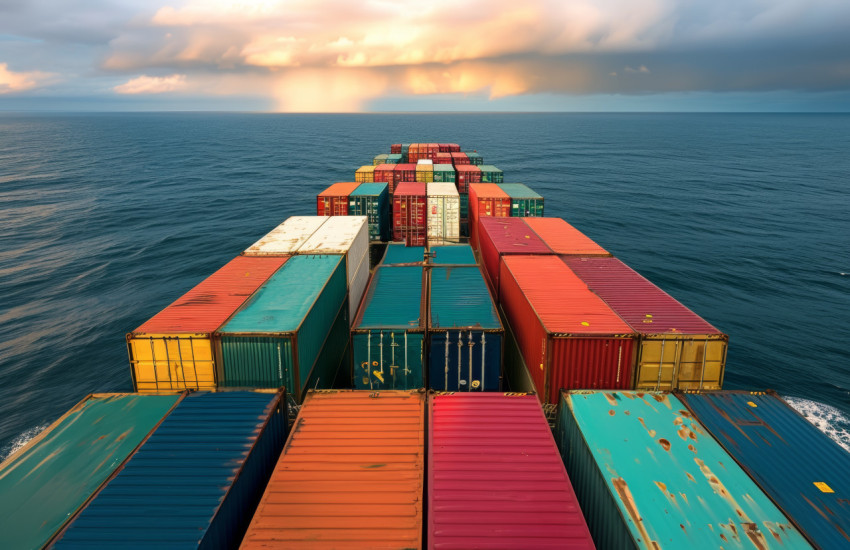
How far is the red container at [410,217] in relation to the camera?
111 ft

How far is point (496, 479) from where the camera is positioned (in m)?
9.90

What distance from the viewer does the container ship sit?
881 cm

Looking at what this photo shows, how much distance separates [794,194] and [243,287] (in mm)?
94145

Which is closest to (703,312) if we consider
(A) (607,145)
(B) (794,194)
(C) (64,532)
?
(C) (64,532)

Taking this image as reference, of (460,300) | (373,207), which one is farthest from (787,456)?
(373,207)

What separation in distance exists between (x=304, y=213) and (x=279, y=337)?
55339 millimetres

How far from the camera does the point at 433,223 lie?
3416 cm

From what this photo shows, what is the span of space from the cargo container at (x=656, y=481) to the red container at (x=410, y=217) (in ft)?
74.8

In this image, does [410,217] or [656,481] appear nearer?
[656,481]

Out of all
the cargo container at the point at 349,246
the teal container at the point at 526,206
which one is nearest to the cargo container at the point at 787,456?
the cargo container at the point at 349,246

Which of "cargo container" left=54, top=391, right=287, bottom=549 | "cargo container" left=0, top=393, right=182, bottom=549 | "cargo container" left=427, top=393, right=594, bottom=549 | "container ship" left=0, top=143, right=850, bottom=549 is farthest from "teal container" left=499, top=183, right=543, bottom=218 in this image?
"cargo container" left=0, top=393, right=182, bottom=549

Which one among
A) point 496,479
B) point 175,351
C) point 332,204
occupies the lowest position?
point 496,479

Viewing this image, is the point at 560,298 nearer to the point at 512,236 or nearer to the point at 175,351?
the point at 512,236

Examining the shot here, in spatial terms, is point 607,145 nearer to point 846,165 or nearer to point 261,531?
point 846,165
